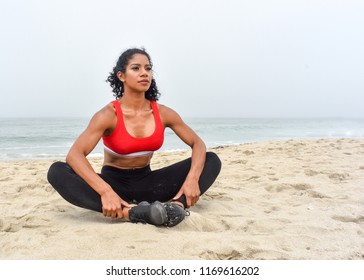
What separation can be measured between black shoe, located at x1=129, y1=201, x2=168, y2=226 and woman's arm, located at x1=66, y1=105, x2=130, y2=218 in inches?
4.8

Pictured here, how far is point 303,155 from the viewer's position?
6.18 metres

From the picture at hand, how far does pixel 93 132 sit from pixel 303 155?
177 inches

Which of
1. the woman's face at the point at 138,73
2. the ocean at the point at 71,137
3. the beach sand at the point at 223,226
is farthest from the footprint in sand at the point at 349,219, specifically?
the ocean at the point at 71,137

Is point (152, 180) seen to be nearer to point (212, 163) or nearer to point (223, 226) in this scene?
point (212, 163)

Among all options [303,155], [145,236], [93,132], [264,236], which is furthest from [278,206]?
[303,155]

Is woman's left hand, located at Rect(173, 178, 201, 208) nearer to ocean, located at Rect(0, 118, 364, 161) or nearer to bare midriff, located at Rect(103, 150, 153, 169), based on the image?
bare midriff, located at Rect(103, 150, 153, 169)

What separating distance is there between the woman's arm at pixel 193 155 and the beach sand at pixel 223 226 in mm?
210

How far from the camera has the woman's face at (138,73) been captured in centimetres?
293

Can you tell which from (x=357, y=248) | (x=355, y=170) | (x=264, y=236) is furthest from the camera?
(x=355, y=170)

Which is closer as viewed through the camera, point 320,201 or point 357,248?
point 357,248

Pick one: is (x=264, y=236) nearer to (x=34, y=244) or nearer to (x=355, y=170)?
(x=34, y=244)

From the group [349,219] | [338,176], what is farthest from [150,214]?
[338,176]

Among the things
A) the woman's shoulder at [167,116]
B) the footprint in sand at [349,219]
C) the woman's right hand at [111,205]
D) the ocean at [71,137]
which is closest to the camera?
the woman's right hand at [111,205]

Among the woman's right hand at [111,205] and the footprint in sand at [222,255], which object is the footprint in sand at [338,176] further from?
the woman's right hand at [111,205]
